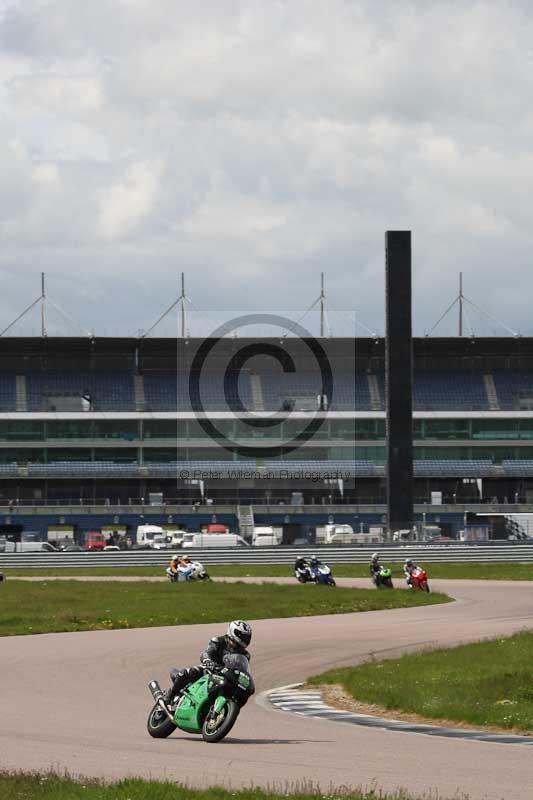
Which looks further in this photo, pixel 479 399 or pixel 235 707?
pixel 479 399

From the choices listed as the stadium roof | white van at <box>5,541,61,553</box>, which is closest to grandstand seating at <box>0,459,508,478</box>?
the stadium roof

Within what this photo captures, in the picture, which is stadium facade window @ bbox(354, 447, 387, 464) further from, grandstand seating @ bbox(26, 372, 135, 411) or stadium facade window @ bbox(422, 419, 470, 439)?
grandstand seating @ bbox(26, 372, 135, 411)

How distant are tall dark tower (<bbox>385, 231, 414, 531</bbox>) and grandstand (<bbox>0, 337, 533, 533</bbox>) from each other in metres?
30.6

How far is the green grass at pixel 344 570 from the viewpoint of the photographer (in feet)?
189

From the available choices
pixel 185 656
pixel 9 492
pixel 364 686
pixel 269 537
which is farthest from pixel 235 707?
pixel 9 492

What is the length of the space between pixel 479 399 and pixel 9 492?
37.0m

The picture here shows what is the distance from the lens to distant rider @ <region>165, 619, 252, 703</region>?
1602cm

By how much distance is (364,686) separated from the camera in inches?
845

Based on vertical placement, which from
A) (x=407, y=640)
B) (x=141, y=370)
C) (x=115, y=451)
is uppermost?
(x=141, y=370)

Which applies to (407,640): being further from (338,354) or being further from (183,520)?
(338,354)

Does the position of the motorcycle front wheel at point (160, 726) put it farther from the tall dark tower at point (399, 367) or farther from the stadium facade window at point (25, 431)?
the stadium facade window at point (25, 431)

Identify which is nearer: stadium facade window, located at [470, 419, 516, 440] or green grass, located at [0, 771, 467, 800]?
green grass, located at [0, 771, 467, 800]

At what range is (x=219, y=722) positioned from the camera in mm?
15508

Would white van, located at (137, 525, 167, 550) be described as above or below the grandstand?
below
